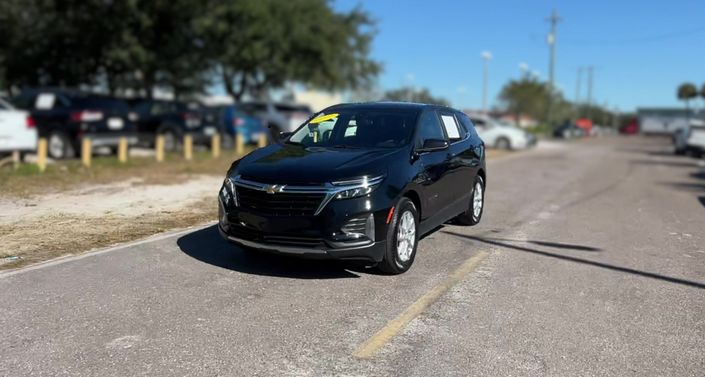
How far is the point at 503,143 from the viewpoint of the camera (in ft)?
94.8

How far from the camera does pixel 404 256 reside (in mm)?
6012

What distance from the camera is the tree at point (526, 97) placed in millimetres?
64625

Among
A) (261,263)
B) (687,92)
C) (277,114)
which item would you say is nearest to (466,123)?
(261,263)

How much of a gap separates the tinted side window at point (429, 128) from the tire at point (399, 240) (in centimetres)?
83

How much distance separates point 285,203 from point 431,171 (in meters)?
1.76

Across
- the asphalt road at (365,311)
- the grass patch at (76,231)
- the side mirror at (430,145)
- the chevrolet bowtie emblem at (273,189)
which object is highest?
the side mirror at (430,145)

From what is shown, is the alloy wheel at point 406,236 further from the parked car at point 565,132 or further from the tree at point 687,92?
the tree at point 687,92

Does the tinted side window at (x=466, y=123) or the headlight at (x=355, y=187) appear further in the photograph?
the tinted side window at (x=466, y=123)

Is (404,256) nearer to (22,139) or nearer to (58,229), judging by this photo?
(58,229)

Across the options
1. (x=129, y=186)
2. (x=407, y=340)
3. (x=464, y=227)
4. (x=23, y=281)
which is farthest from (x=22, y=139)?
(x=407, y=340)

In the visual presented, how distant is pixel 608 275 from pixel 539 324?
180cm

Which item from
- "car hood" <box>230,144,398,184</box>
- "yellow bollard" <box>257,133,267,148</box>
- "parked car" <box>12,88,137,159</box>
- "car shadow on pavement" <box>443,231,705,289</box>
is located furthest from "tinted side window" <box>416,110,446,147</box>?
"yellow bollard" <box>257,133,267,148</box>

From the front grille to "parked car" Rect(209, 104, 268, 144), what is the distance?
15.1 metres

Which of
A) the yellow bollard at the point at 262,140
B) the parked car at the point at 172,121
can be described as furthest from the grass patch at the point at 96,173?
the yellow bollard at the point at 262,140
